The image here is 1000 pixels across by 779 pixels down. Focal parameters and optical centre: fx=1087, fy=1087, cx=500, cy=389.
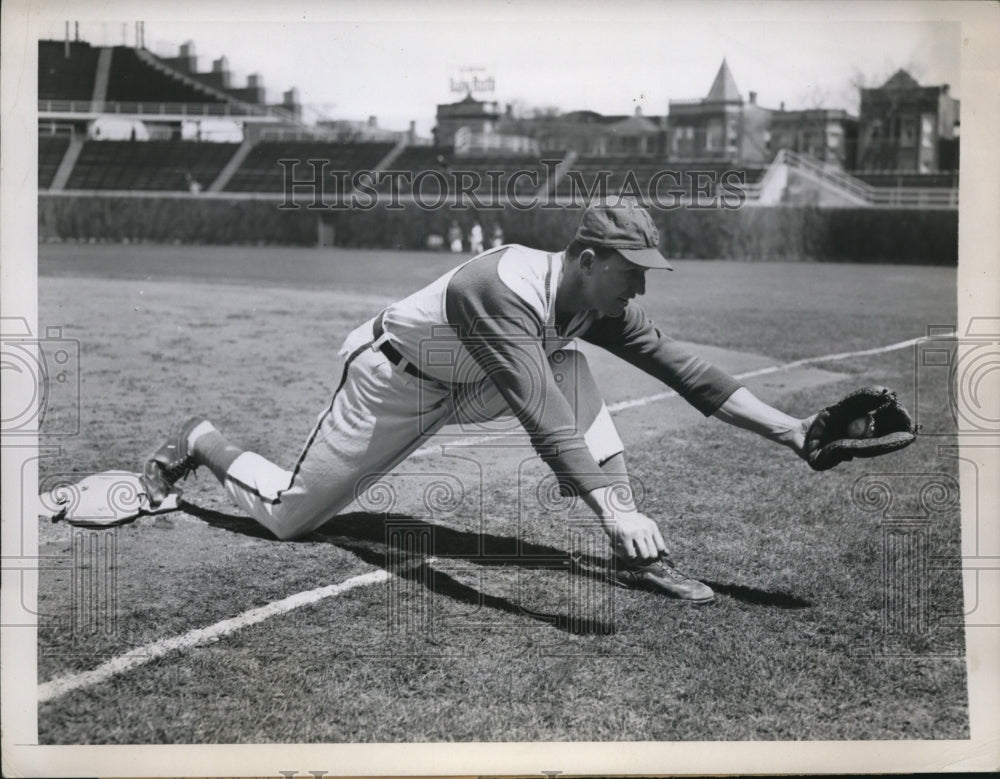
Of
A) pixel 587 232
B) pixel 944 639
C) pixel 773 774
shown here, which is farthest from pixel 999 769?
pixel 587 232

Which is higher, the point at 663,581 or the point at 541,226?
the point at 541,226

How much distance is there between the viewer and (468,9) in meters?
3.34

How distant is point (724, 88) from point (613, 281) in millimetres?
1067

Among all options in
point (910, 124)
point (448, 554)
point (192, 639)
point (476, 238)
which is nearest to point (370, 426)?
point (448, 554)

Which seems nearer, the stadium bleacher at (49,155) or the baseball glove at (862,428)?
the baseball glove at (862,428)

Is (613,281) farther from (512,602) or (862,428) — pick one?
(512,602)

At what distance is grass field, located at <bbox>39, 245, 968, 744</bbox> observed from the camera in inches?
118

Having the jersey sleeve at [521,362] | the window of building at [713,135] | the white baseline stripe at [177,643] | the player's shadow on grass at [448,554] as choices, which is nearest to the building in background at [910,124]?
the window of building at [713,135]

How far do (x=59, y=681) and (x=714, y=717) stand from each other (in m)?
1.83

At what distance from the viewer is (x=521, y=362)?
9.41 ft

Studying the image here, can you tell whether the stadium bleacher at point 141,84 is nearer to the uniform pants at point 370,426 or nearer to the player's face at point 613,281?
the uniform pants at point 370,426

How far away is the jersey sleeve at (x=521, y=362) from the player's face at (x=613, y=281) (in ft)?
0.59

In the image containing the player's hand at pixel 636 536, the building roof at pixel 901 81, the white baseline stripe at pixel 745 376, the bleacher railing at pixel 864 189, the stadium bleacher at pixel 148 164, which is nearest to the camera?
the player's hand at pixel 636 536

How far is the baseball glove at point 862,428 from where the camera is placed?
118 inches
